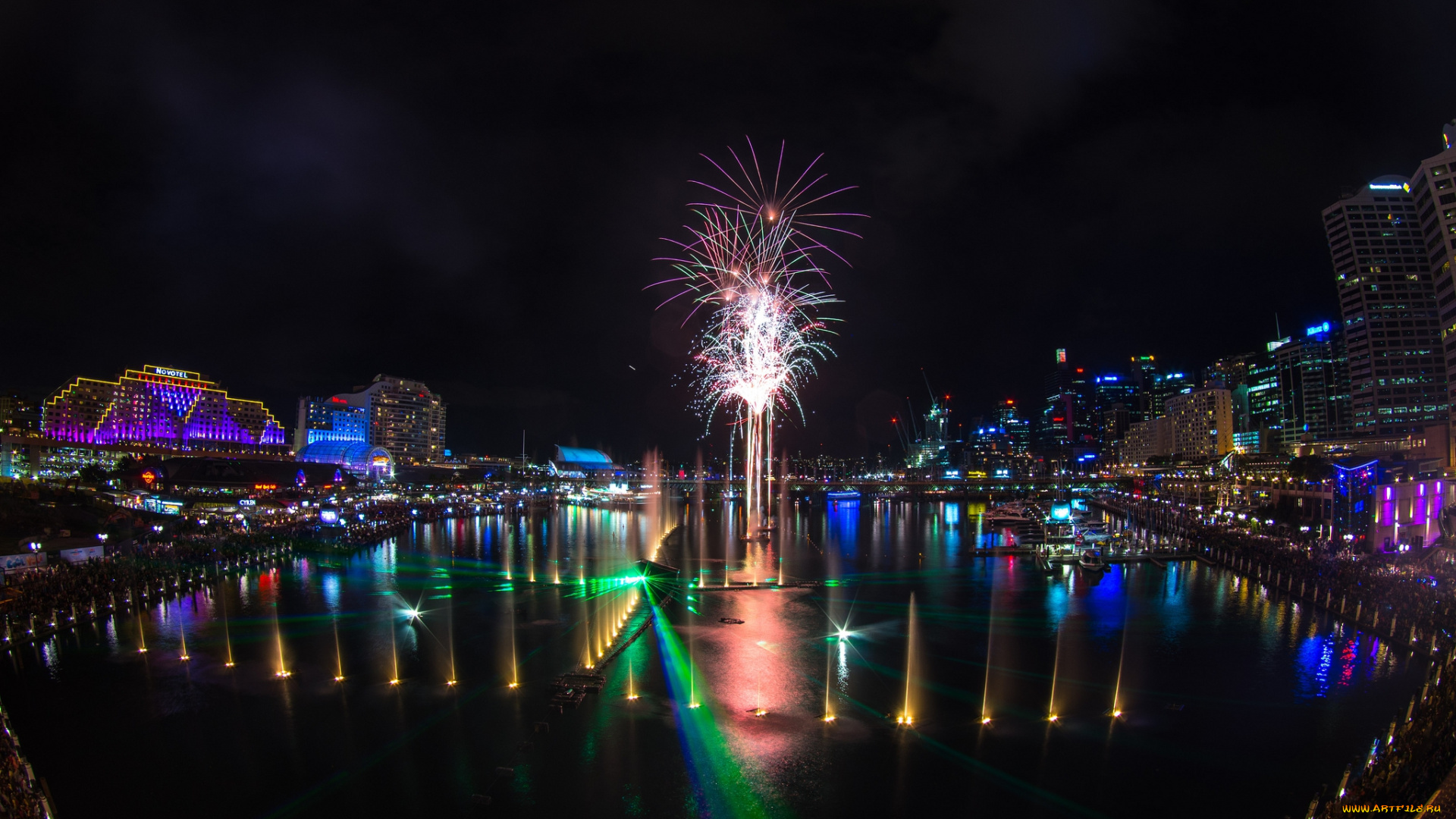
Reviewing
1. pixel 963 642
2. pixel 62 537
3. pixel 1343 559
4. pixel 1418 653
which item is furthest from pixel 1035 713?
pixel 62 537

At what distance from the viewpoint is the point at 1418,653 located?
16391 millimetres

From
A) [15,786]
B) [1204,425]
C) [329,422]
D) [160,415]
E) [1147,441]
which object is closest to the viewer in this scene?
[15,786]

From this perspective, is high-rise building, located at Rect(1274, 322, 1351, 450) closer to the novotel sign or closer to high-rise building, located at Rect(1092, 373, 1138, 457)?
high-rise building, located at Rect(1092, 373, 1138, 457)

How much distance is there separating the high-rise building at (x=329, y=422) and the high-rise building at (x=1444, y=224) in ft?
404

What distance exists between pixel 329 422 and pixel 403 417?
13804 millimetres

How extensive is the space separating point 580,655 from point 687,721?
16.4 feet

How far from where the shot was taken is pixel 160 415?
282ft

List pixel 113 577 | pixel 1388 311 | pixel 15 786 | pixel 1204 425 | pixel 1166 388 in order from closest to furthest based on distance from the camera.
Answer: pixel 15 786
pixel 113 577
pixel 1388 311
pixel 1204 425
pixel 1166 388

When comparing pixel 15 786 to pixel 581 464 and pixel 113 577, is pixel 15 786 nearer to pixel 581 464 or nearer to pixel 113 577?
pixel 113 577

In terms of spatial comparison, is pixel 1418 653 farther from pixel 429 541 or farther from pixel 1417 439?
pixel 1417 439

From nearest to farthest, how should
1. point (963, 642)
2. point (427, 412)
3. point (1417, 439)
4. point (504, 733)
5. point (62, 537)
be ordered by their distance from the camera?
point (504, 733) < point (963, 642) < point (62, 537) < point (1417, 439) < point (427, 412)

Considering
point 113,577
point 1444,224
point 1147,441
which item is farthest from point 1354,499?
point 1147,441

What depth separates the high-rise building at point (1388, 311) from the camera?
2235 inches

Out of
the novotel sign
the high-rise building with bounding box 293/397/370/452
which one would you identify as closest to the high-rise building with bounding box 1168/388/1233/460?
the high-rise building with bounding box 293/397/370/452
